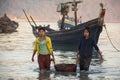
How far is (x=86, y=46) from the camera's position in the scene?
16.3 meters

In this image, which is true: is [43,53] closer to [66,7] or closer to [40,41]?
[40,41]

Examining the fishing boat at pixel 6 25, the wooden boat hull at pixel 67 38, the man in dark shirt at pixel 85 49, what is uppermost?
the man in dark shirt at pixel 85 49

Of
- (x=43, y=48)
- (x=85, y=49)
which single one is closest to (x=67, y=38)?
(x=85, y=49)

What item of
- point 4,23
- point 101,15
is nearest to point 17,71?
point 101,15

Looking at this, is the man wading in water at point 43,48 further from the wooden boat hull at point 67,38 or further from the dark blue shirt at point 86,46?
the wooden boat hull at point 67,38

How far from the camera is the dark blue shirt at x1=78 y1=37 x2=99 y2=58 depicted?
53.5ft

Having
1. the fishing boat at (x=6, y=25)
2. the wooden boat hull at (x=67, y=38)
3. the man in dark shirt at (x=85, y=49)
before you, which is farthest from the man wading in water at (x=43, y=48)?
the fishing boat at (x=6, y=25)

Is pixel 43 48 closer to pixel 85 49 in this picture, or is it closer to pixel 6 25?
pixel 85 49

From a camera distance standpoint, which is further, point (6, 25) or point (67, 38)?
point (6, 25)

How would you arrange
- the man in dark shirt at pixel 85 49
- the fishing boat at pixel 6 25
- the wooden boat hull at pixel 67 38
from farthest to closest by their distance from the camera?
the fishing boat at pixel 6 25, the wooden boat hull at pixel 67 38, the man in dark shirt at pixel 85 49

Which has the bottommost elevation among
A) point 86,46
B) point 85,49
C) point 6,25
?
point 6,25

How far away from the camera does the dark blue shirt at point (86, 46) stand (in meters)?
16.3

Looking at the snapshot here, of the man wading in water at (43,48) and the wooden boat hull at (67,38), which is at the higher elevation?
the man wading in water at (43,48)

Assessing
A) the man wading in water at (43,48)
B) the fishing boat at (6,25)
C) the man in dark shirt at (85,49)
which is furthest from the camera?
the fishing boat at (6,25)
